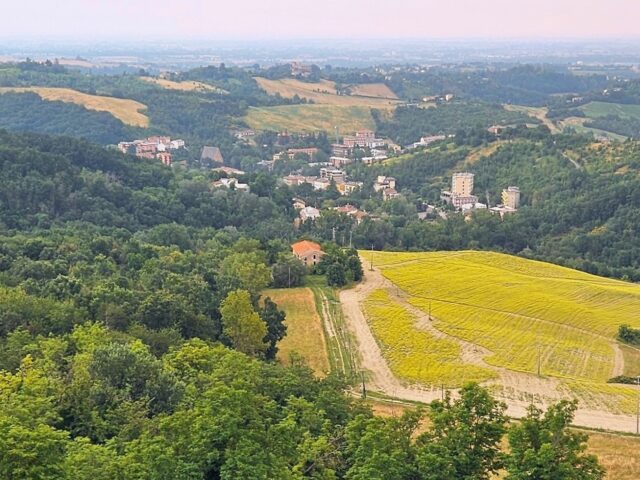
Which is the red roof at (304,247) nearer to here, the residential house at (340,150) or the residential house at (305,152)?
the residential house at (305,152)

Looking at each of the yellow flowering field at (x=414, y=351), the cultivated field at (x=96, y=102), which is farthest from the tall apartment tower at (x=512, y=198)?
the cultivated field at (x=96, y=102)

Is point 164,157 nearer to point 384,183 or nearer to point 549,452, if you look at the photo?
point 384,183

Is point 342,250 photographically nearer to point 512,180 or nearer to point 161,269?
point 161,269

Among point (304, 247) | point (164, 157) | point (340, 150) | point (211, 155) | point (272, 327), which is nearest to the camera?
point (272, 327)

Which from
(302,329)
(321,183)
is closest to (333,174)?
(321,183)

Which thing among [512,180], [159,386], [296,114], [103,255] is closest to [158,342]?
[159,386]
